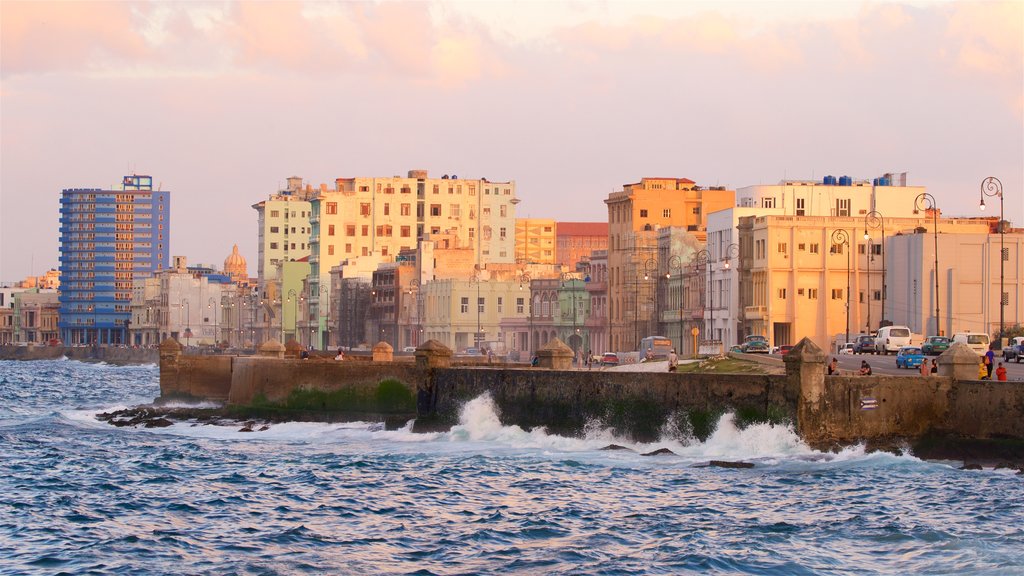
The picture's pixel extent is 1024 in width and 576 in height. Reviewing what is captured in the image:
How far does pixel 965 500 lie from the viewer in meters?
32.8

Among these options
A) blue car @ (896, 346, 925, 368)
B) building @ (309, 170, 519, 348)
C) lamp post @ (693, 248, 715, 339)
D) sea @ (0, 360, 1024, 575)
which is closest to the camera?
sea @ (0, 360, 1024, 575)

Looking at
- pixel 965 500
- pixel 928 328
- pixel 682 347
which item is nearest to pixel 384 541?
pixel 965 500

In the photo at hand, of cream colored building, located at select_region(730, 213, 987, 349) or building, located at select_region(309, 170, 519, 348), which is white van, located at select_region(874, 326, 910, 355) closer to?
cream colored building, located at select_region(730, 213, 987, 349)

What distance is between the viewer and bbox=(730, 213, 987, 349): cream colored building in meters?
104

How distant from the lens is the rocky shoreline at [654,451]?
37531mm

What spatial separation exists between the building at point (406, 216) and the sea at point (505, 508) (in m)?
141

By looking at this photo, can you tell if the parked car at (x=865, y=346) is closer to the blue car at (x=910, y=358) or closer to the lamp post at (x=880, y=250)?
the lamp post at (x=880, y=250)

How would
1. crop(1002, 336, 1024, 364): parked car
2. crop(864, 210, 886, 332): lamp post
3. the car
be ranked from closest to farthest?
crop(1002, 336, 1024, 364): parked car → the car → crop(864, 210, 886, 332): lamp post

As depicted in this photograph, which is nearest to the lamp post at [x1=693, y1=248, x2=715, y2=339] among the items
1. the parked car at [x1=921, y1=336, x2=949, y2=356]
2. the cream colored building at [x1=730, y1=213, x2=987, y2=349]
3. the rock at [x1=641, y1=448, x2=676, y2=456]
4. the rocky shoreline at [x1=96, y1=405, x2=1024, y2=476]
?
the cream colored building at [x1=730, y1=213, x2=987, y2=349]

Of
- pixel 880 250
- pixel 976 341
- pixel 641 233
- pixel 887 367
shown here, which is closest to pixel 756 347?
pixel 976 341

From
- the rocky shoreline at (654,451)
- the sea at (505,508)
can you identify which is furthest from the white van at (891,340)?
the sea at (505,508)

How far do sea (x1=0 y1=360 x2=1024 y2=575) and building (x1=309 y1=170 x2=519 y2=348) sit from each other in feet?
462

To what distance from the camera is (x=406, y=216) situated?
638 ft

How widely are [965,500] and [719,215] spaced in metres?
85.0
